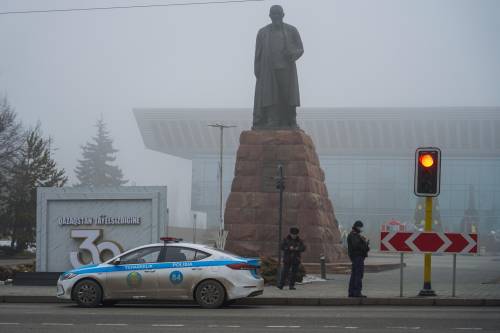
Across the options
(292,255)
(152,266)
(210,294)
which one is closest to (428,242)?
(292,255)

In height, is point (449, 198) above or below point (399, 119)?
below

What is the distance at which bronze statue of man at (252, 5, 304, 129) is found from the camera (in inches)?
1458

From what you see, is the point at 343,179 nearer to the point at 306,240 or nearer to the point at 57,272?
the point at 306,240

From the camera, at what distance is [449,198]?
109 meters

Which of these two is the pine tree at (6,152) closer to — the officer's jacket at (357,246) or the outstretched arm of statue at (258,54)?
the outstretched arm of statue at (258,54)

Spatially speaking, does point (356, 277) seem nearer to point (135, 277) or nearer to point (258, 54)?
point (135, 277)

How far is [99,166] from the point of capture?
113 metres

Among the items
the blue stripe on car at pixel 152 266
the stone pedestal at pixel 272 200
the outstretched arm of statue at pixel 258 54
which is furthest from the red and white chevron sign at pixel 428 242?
the outstretched arm of statue at pixel 258 54

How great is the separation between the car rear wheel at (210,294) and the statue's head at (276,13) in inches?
738

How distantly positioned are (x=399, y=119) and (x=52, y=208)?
85.5m

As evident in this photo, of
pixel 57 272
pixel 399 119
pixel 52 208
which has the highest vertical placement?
pixel 399 119

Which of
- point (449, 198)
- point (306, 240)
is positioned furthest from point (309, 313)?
point (449, 198)

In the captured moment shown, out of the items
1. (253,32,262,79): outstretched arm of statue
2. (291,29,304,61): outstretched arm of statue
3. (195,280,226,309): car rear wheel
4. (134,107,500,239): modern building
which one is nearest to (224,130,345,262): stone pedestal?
(253,32,262,79): outstretched arm of statue

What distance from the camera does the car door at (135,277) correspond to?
20625 millimetres
